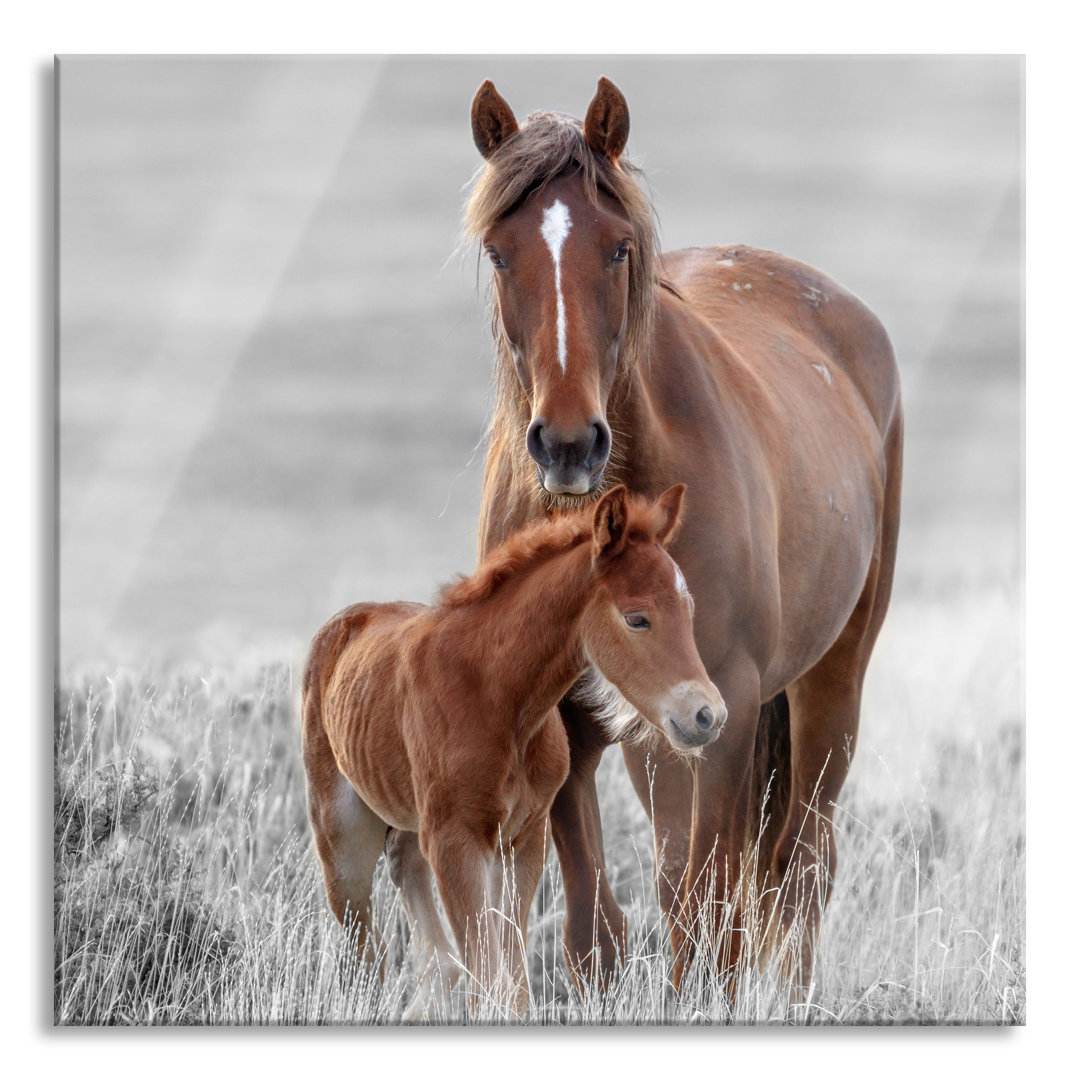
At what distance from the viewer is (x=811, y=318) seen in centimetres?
478

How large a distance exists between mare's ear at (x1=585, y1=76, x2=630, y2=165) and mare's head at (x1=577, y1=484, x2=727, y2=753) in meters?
0.78

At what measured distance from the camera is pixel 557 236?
3.27 metres

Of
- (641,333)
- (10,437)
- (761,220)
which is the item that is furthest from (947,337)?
(10,437)

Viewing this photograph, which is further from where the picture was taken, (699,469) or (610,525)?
(699,469)

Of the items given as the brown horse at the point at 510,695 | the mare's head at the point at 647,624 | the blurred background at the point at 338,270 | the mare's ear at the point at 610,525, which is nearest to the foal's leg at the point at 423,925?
the brown horse at the point at 510,695

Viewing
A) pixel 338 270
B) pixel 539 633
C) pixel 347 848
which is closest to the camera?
pixel 539 633

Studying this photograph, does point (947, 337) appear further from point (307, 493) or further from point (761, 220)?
point (307, 493)

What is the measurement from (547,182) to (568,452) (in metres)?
0.64

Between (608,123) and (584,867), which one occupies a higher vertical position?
(608,123)

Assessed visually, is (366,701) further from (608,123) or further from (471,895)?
(608,123)

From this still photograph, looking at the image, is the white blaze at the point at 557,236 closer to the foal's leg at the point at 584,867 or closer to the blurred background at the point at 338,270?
the blurred background at the point at 338,270

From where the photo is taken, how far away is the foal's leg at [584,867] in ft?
11.9

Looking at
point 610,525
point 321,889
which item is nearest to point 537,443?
point 610,525
